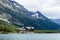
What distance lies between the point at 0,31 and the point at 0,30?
1.39 metres

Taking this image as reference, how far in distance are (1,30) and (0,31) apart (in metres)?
1.82

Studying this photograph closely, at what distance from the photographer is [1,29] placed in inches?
7854

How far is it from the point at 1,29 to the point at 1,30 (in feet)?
5.25

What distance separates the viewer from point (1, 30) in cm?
19812

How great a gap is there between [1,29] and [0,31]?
3.32 metres

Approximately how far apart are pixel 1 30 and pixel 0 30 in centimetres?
89
